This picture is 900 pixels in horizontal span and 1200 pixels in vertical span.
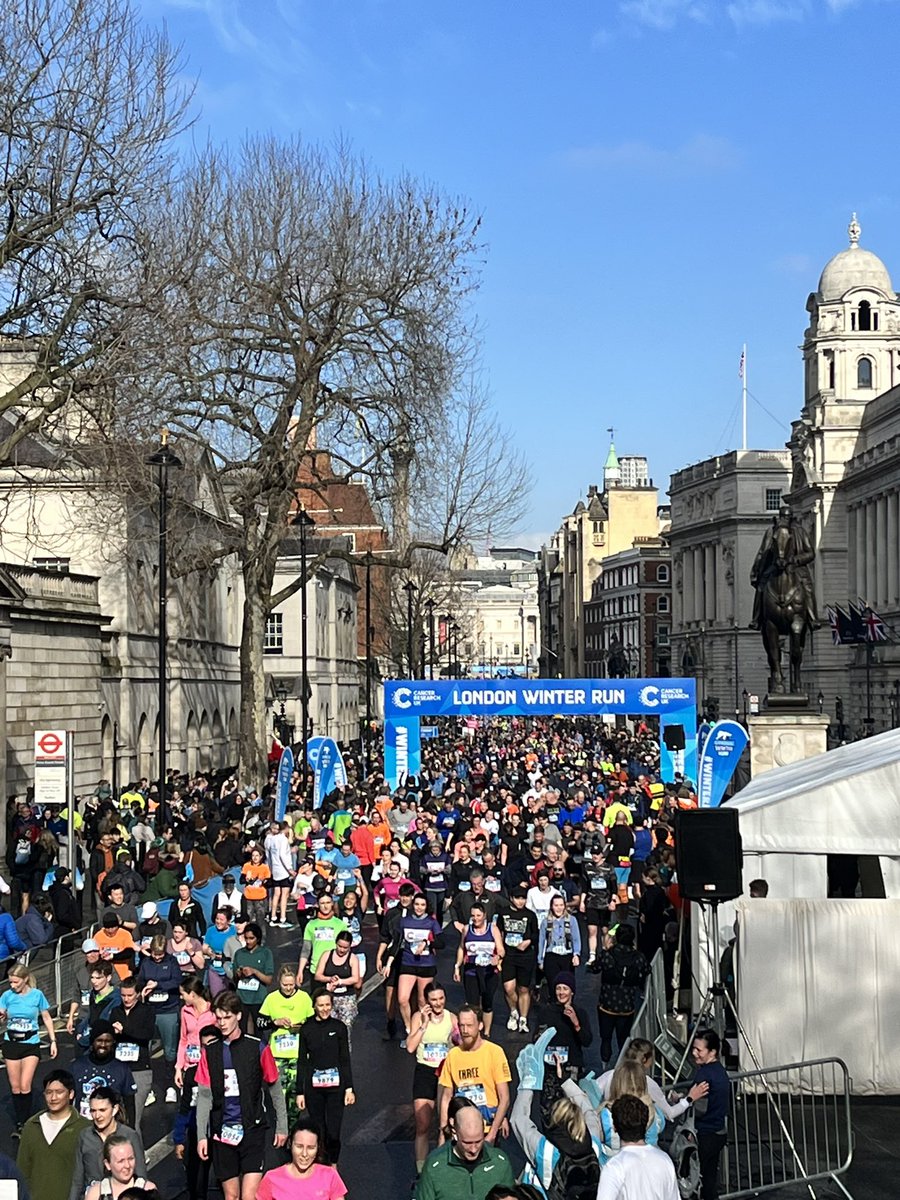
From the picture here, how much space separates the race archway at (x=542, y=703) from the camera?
126ft

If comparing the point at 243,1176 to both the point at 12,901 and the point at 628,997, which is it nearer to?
the point at 628,997

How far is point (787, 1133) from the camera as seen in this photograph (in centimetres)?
1099

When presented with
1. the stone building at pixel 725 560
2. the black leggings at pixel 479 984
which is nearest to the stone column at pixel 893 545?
the stone building at pixel 725 560

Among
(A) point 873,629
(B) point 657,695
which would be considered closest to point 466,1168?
(B) point 657,695

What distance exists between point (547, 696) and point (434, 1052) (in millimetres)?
28509

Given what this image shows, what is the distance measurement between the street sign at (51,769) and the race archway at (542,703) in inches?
640

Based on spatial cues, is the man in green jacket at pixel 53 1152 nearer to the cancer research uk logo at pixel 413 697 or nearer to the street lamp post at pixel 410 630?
the cancer research uk logo at pixel 413 697

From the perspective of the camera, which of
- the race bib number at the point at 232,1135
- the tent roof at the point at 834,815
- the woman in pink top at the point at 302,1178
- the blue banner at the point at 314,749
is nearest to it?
the woman in pink top at the point at 302,1178

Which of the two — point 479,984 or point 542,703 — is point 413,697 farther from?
point 479,984

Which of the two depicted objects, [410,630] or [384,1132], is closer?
[384,1132]

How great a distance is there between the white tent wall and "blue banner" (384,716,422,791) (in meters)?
24.7

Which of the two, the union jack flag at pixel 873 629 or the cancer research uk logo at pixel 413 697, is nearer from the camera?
the cancer research uk logo at pixel 413 697

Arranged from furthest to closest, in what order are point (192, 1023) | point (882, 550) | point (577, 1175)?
point (882, 550) → point (192, 1023) → point (577, 1175)

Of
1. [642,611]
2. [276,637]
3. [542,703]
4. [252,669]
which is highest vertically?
[642,611]
